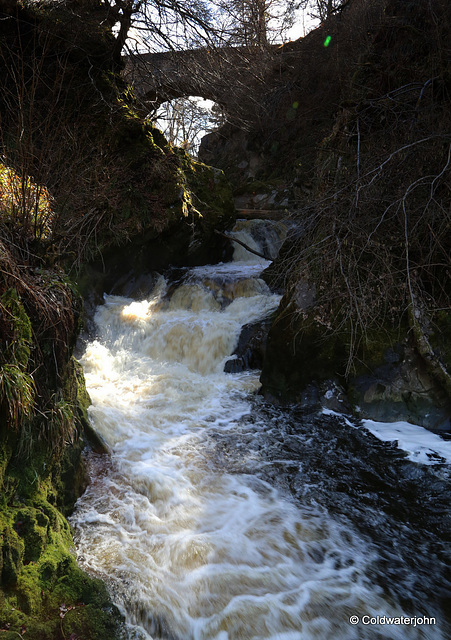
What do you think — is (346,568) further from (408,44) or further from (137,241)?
(137,241)

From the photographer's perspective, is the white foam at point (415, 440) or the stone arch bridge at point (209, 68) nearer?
the white foam at point (415, 440)

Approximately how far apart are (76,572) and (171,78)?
9.22m

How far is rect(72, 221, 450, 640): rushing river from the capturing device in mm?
2611

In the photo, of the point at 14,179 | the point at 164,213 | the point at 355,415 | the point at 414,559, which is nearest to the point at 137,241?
the point at 164,213

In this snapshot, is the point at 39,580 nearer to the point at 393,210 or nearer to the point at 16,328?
the point at 16,328

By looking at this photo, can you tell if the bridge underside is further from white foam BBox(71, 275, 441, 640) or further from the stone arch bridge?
white foam BBox(71, 275, 441, 640)

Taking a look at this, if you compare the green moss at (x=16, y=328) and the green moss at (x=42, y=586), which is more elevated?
the green moss at (x=16, y=328)

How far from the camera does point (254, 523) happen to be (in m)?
3.50

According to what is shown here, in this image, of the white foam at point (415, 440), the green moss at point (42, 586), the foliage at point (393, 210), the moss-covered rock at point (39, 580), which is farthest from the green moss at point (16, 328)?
the white foam at point (415, 440)

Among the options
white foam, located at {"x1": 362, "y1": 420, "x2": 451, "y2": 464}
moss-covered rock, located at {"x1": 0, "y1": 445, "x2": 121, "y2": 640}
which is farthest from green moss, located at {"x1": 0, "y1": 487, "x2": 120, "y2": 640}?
white foam, located at {"x1": 362, "y1": 420, "x2": 451, "y2": 464}

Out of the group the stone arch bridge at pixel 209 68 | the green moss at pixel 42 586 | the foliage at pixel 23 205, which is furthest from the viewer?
the stone arch bridge at pixel 209 68

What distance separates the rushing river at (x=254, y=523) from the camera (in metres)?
2.61

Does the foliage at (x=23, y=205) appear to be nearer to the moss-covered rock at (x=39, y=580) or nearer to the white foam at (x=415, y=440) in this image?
the moss-covered rock at (x=39, y=580)

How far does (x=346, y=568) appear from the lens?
9.71 feet
